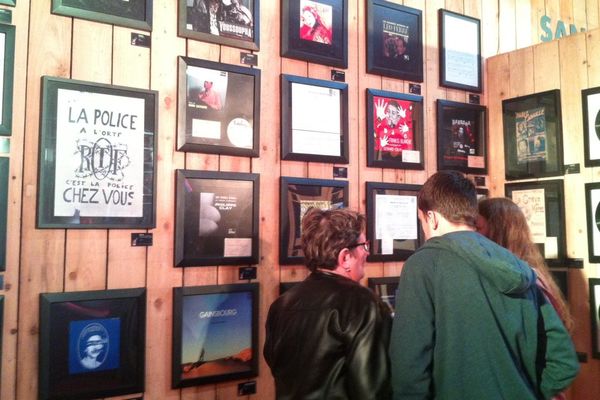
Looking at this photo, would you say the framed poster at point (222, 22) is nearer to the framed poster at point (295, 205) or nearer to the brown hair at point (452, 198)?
the framed poster at point (295, 205)

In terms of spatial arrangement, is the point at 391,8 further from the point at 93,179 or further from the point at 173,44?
the point at 93,179

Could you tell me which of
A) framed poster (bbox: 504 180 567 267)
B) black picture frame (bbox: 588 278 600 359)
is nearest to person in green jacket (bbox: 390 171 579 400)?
black picture frame (bbox: 588 278 600 359)

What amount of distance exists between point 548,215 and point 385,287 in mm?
1083

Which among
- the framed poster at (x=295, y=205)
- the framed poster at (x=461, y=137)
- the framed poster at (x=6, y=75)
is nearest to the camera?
the framed poster at (x=6, y=75)

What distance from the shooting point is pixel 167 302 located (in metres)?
2.22

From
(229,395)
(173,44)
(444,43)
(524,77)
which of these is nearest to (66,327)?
(229,395)

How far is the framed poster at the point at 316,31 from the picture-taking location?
2.61 m

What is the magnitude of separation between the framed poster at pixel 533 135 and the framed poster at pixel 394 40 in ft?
2.23

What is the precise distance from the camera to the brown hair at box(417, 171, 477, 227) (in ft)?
5.50

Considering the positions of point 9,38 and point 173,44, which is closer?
point 9,38

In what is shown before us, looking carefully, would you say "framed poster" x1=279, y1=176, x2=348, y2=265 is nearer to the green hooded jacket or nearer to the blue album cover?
the blue album cover

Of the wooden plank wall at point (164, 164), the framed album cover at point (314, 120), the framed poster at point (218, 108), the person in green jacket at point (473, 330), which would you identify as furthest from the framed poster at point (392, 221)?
the person in green jacket at point (473, 330)

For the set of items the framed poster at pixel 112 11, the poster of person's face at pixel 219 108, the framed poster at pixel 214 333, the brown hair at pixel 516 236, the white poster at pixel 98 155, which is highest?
the framed poster at pixel 112 11

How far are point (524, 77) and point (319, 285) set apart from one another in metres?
2.30
